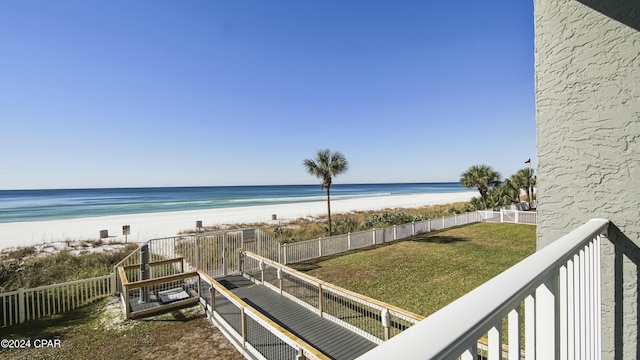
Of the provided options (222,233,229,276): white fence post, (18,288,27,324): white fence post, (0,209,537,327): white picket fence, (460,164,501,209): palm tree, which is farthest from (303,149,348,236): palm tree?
(460,164,501,209): palm tree

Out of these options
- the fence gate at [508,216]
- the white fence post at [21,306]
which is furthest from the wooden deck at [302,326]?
the fence gate at [508,216]

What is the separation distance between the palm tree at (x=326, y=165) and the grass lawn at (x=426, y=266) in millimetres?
4166

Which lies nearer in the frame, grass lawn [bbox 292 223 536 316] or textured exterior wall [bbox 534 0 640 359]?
textured exterior wall [bbox 534 0 640 359]

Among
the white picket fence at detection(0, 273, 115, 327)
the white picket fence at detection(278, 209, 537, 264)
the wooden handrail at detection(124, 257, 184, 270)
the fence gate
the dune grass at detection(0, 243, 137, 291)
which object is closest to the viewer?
the white picket fence at detection(0, 273, 115, 327)

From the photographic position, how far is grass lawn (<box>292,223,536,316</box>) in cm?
757

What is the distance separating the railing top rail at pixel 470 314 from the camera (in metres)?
0.53

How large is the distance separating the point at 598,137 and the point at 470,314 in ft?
6.73

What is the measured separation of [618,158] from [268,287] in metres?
7.99

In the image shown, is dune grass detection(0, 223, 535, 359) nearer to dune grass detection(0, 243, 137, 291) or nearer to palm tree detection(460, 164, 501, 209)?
dune grass detection(0, 243, 137, 291)

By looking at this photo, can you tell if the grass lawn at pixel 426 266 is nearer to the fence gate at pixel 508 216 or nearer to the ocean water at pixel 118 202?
the fence gate at pixel 508 216

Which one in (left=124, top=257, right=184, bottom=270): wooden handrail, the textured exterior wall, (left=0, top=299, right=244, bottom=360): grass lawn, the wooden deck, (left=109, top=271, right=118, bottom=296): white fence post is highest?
the textured exterior wall

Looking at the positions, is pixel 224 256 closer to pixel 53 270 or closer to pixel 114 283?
pixel 114 283

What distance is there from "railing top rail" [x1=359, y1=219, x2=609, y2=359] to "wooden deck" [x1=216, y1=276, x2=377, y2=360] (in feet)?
15.6

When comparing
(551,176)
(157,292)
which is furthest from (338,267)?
(551,176)
